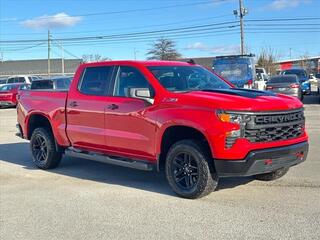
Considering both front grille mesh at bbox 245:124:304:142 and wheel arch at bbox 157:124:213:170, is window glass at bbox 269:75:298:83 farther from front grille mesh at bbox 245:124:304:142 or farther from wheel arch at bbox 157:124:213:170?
wheel arch at bbox 157:124:213:170

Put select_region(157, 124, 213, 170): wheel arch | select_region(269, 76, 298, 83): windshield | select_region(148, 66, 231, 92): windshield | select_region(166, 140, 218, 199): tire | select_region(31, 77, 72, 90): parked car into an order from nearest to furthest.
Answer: select_region(166, 140, 218, 199): tire, select_region(157, 124, 213, 170): wheel arch, select_region(148, 66, 231, 92): windshield, select_region(31, 77, 72, 90): parked car, select_region(269, 76, 298, 83): windshield

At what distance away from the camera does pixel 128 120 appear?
7020mm

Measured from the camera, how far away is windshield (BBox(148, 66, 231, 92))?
6988 millimetres

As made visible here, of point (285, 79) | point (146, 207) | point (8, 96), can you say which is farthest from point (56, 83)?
point (146, 207)

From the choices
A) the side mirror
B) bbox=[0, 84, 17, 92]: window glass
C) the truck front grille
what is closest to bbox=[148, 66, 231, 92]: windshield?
the side mirror

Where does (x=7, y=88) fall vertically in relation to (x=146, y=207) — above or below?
above

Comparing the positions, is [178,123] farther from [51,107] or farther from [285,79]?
[285,79]

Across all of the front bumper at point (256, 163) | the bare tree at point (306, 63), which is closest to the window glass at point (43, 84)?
the front bumper at point (256, 163)

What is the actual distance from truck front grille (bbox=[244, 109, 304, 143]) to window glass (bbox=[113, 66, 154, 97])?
1.74 metres

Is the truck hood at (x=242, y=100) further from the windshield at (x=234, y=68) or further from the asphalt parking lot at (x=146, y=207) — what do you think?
the windshield at (x=234, y=68)

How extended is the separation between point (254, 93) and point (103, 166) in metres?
3.65

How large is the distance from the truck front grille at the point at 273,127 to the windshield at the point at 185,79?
127 centimetres

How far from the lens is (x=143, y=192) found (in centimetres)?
693

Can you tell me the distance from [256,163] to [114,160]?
93.0 inches
